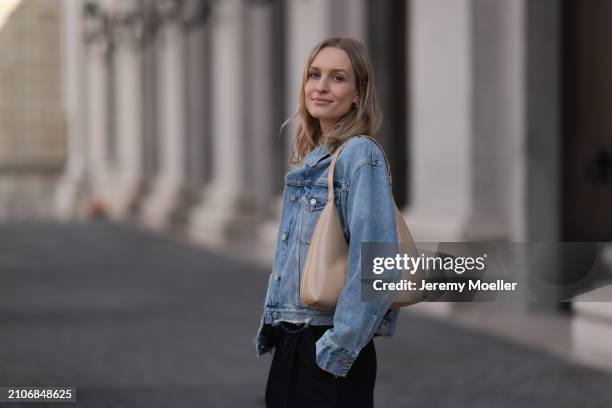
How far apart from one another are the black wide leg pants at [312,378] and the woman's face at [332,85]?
0.57 metres

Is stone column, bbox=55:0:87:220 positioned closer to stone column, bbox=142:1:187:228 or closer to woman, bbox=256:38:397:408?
stone column, bbox=142:1:187:228

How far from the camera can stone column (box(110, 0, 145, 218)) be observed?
2831 cm

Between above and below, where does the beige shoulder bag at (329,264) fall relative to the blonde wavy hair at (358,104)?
below

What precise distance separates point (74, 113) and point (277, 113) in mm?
19726

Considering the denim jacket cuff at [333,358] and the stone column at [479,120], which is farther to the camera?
the stone column at [479,120]

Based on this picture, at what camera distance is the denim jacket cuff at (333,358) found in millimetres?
2918

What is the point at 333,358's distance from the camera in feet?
9.62

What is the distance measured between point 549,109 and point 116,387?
5033 millimetres

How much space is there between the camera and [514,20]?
34.2ft

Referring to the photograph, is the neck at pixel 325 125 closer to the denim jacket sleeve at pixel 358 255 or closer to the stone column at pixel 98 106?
the denim jacket sleeve at pixel 358 255

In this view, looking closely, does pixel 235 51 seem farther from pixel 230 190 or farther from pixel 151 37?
pixel 151 37

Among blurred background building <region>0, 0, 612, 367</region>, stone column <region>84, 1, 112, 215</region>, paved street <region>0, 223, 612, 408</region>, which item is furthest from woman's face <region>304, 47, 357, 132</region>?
stone column <region>84, 1, 112, 215</region>

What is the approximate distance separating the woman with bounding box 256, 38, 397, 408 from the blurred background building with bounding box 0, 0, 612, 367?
207 cm

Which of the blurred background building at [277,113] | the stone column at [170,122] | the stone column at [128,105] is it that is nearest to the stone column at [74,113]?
the blurred background building at [277,113]
